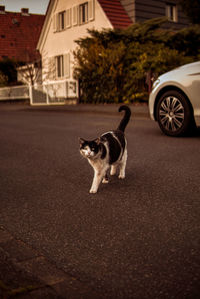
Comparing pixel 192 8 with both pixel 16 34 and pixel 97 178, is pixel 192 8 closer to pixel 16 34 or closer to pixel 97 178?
pixel 97 178

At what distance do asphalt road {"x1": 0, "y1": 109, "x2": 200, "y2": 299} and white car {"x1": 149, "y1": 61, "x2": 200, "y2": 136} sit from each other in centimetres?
135

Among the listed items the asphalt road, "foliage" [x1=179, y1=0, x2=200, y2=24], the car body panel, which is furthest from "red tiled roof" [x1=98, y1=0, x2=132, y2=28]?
the asphalt road

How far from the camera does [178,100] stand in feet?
24.7

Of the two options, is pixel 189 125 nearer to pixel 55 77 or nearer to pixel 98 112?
pixel 98 112

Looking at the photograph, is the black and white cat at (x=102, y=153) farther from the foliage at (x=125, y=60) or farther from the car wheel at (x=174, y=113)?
the foliage at (x=125, y=60)

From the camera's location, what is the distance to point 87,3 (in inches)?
973

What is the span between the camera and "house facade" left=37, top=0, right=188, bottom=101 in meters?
22.9

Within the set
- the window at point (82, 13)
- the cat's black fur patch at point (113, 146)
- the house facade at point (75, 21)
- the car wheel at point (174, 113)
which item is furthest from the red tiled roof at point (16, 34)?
the cat's black fur patch at point (113, 146)

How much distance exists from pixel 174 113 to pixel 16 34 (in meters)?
38.1

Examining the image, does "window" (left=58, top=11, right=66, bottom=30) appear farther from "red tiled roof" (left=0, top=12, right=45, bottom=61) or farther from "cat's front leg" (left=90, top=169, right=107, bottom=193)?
"cat's front leg" (left=90, top=169, right=107, bottom=193)

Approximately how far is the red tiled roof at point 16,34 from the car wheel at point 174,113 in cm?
3470

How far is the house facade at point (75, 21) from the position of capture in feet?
75.2

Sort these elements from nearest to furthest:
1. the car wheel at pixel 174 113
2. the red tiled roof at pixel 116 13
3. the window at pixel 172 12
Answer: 1. the car wheel at pixel 174 113
2. the red tiled roof at pixel 116 13
3. the window at pixel 172 12

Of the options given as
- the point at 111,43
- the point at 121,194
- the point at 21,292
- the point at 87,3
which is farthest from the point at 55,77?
the point at 21,292
